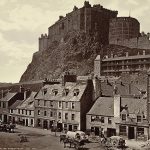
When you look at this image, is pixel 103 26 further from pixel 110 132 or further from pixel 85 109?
pixel 110 132

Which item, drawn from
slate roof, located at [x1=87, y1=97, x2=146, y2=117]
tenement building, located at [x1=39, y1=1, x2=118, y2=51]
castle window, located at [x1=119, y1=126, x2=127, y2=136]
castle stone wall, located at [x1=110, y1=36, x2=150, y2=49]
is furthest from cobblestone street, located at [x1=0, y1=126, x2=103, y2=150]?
tenement building, located at [x1=39, y1=1, x2=118, y2=51]

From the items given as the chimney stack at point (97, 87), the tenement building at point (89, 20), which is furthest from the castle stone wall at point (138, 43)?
the chimney stack at point (97, 87)

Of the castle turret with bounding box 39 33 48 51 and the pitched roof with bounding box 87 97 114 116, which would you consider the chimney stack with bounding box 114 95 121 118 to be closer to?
the pitched roof with bounding box 87 97 114 116

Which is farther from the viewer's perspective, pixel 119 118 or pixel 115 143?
pixel 119 118

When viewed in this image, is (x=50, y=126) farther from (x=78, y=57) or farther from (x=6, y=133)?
(x=78, y=57)

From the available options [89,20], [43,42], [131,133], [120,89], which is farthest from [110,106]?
[43,42]

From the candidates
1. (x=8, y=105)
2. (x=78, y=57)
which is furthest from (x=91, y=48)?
(x=8, y=105)

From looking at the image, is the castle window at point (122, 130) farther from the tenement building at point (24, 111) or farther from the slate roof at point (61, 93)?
the tenement building at point (24, 111)
